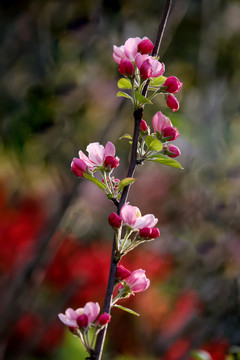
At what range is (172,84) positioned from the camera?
471 mm

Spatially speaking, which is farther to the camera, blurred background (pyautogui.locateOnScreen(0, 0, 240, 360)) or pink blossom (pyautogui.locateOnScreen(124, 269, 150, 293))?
blurred background (pyautogui.locateOnScreen(0, 0, 240, 360))

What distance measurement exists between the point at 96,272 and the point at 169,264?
40cm

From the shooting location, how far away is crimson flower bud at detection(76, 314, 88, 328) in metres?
0.42

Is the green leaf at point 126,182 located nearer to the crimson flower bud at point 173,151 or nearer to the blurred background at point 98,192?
the crimson flower bud at point 173,151

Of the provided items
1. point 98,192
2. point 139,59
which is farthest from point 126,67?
point 98,192

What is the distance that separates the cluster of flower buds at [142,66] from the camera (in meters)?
0.44

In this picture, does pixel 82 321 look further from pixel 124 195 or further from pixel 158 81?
pixel 158 81

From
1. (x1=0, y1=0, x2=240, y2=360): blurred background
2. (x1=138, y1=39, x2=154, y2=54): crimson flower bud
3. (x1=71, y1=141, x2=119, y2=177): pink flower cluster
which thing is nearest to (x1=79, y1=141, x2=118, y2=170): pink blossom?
(x1=71, y1=141, x2=119, y2=177): pink flower cluster

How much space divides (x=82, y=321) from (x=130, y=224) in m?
0.10

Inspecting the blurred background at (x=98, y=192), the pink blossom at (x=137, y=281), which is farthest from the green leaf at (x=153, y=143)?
the blurred background at (x=98, y=192)

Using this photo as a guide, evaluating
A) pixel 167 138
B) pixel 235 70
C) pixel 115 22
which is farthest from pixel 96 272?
pixel 167 138

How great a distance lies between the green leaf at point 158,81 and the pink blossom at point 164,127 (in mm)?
41

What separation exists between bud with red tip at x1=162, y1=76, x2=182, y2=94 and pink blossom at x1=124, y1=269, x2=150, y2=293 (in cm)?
19

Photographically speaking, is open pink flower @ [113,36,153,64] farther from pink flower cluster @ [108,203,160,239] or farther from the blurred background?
the blurred background
